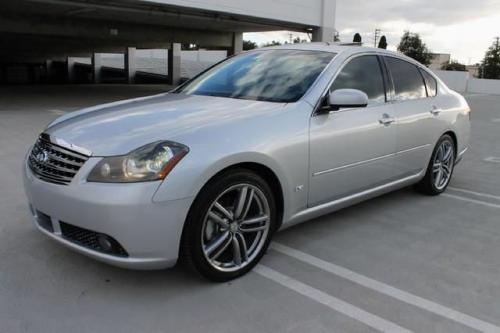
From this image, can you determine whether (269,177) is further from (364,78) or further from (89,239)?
(364,78)

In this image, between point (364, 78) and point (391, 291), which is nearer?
point (391, 291)

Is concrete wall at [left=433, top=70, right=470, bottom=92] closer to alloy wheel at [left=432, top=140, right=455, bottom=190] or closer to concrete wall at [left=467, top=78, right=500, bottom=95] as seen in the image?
concrete wall at [left=467, top=78, right=500, bottom=95]

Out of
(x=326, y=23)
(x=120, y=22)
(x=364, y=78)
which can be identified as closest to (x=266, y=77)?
(x=364, y=78)

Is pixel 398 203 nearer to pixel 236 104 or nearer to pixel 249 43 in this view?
pixel 236 104

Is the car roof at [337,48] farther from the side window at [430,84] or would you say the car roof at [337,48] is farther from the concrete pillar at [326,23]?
the concrete pillar at [326,23]

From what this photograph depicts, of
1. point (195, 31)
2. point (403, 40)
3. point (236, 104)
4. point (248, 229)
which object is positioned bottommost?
point (248, 229)

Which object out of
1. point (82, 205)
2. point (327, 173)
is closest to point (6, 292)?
point (82, 205)

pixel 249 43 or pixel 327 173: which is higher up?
pixel 249 43

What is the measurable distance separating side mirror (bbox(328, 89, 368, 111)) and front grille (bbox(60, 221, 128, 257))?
6.33 ft

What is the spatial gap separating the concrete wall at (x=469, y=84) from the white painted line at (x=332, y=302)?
36559mm

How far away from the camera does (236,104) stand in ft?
12.0

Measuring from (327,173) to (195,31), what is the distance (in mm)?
23835

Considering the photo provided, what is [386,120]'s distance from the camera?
4355mm

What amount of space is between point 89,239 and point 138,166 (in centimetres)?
57
